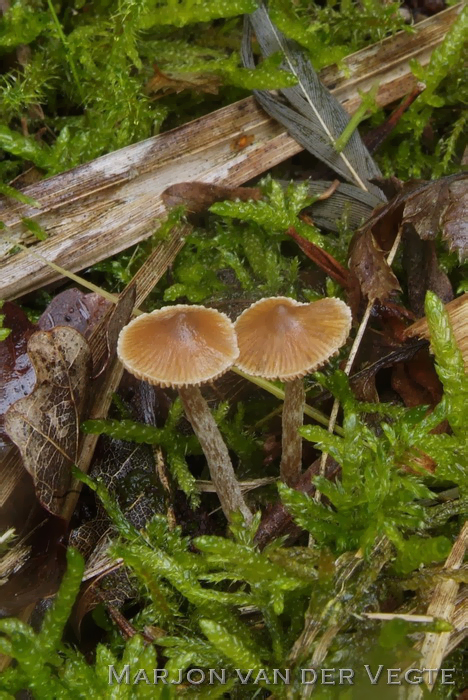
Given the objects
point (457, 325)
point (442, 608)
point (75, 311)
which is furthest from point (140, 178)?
point (442, 608)

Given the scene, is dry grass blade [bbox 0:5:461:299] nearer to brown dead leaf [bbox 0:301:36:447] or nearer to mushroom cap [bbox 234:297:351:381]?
brown dead leaf [bbox 0:301:36:447]

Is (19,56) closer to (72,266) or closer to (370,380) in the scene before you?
(72,266)

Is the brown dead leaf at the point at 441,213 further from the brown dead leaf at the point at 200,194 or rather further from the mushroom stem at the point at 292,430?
the mushroom stem at the point at 292,430

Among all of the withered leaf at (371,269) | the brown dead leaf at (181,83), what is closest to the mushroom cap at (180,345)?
the withered leaf at (371,269)

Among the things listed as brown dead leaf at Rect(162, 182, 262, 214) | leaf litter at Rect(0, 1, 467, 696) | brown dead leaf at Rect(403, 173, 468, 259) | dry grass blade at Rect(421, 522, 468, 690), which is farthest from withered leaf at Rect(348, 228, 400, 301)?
dry grass blade at Rect(421, 522, 468, 690)

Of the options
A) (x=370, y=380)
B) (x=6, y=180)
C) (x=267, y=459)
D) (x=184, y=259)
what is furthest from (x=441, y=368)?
(x=6, y=180)

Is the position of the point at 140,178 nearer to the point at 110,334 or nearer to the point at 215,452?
the point at 110,334
